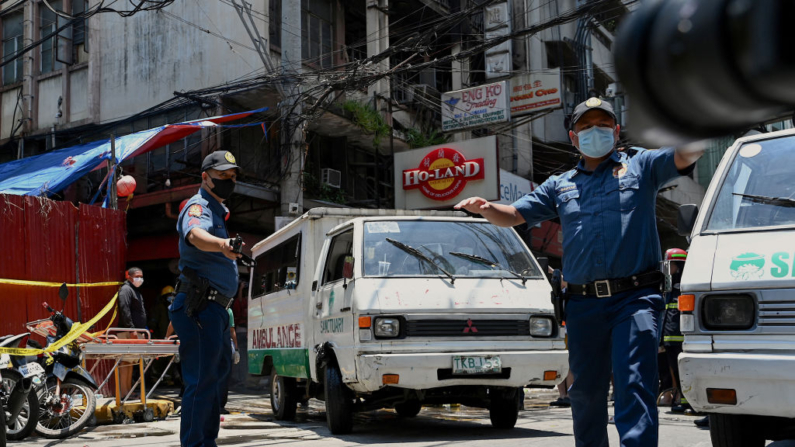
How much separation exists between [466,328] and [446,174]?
485 inches

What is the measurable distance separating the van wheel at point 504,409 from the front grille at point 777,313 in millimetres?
3355

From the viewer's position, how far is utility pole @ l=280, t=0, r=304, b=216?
16594mm

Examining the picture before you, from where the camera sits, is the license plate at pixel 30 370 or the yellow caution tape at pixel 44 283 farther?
the yellow caution tape at pixel 44 283

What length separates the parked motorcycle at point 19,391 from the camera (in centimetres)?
734

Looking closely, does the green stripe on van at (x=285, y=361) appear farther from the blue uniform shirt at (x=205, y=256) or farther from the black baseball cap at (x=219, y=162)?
the black baseball cap at (x=219, y=162)

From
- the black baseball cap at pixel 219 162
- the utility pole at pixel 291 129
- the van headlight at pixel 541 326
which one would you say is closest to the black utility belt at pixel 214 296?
the black baseball cap at pixel 219 162

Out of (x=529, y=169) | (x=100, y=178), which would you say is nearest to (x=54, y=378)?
(x=100, y=178)

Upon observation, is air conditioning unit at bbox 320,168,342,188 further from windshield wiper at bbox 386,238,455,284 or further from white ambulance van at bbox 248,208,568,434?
windshield wiper at bbox 386,238,455,284

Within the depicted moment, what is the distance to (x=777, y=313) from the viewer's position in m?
4.45

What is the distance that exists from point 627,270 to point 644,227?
0.25 meters

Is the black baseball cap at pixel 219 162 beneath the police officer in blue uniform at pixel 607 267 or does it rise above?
above

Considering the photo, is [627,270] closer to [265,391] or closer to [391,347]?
[391,347]

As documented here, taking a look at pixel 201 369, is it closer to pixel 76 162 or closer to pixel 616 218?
pixel 616 218

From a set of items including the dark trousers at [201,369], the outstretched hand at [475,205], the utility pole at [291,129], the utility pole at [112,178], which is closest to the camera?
the outstretched hand at [475,205]
